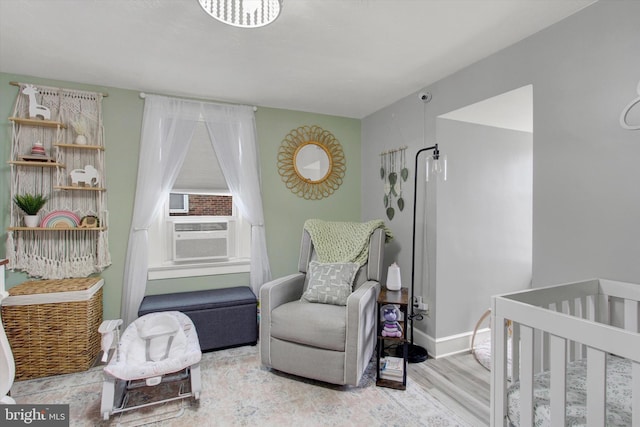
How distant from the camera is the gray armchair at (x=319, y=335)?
84.2 inches

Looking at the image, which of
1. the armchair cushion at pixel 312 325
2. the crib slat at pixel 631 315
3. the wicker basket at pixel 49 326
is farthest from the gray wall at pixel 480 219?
the wicker basket at pixel 49 326

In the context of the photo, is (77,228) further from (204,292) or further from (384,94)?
(384,94)

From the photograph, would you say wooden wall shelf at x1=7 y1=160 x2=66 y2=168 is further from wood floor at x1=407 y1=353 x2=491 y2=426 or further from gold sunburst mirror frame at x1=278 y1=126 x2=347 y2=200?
wood floor at x1=407 y1=353 x2=491 y2=426

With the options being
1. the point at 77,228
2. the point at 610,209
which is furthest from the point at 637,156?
the point at 77,228

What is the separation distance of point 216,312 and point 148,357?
0.74 m

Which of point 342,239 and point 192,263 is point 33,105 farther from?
point 342,239

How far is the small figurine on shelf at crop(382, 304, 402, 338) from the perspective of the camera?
229 centimetres

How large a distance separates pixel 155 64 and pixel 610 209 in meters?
3.04

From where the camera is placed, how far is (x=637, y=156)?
1497 millimetres

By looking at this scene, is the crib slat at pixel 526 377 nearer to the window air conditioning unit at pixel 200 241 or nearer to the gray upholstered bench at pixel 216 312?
the gray upholstered bench at pixel 216 312

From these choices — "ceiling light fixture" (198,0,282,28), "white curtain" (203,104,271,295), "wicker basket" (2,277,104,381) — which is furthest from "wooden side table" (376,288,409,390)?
"wicker basket" (2,277,104,381)

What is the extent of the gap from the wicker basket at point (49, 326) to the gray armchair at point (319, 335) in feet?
4.55

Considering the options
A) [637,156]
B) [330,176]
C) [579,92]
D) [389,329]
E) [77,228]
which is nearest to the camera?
[637,156]

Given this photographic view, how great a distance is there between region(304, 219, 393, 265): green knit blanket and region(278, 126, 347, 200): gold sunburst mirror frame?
620 mm
